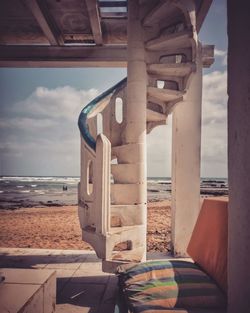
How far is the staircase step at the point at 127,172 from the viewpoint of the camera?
4.05 metres

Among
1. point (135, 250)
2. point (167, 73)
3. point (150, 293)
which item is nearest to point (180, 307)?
point (150, 293)

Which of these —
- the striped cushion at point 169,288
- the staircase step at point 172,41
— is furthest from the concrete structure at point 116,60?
the striped cushion at point 169,288

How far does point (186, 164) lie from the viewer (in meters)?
4.84

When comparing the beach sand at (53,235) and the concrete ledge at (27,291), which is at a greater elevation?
the concrete ledge at (27,291)

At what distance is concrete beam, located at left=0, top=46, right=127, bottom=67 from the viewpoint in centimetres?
539

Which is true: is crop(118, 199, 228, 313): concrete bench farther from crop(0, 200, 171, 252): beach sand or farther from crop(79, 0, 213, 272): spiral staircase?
crop(0, 200, 171, 252): beach sand

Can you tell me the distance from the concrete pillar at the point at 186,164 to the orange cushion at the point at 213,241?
2158mm

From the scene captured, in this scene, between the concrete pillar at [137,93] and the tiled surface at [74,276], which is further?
the concrete pillar at [137,93]

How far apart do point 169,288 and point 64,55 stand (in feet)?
→ 15.7

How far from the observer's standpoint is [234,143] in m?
1.27

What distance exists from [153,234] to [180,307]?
5913mm

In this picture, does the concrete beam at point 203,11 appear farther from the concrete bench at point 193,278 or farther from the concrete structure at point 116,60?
the concrete bench at point 193,278

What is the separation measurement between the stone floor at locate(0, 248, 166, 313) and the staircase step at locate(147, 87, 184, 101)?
2.67 metres

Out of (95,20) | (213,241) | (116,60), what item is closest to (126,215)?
(213,241)
